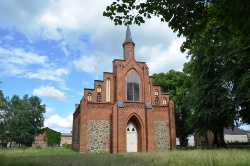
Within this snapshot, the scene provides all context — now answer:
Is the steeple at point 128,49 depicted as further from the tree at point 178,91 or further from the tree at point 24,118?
the tree at point 24,118

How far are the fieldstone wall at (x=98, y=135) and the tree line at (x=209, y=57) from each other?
9.61m

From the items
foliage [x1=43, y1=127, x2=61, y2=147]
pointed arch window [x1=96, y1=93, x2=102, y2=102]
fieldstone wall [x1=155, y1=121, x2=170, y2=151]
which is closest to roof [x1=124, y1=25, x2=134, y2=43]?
pointed arch window [x1=96, y1=93, x2=102, y2=102]

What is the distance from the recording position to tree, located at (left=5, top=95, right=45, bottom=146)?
50156mm

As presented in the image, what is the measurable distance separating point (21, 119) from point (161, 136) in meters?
36.2

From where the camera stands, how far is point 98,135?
80.9 feet

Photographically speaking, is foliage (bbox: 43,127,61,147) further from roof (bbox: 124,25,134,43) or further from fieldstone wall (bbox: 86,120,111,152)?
roof (bbox: 124,25,134,43)

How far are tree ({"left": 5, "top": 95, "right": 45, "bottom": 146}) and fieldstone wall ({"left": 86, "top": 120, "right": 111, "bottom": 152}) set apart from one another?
3178 centimetres

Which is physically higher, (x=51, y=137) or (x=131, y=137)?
(x=131, y=137)

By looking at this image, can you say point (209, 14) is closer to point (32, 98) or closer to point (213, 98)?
point (213, 98)

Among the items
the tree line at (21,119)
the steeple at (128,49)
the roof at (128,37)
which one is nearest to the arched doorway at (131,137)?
the steeple at (128,49)

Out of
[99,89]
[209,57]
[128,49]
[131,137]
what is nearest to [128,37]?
[128,49]

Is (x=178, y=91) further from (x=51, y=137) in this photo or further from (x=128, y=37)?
(x=51, y=137)

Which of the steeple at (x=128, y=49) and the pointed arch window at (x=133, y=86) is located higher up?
the steeple at (x=128, y=49)

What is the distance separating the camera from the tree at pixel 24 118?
50156 millimetres
